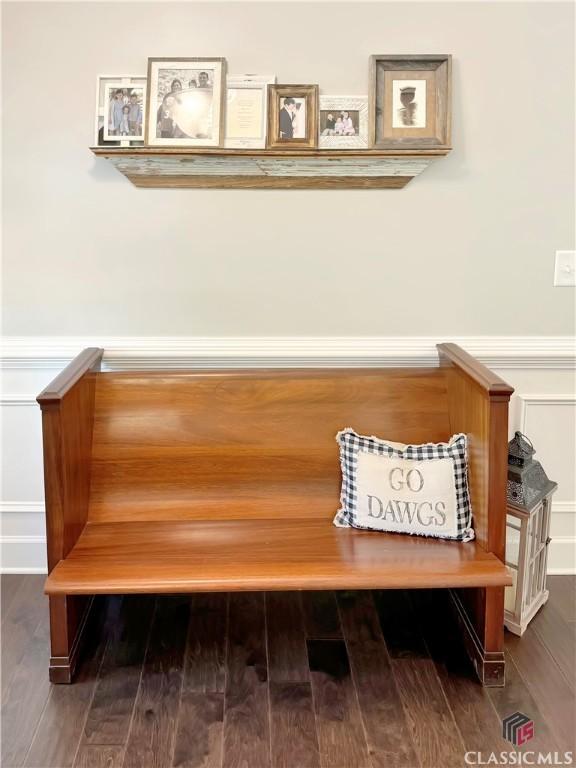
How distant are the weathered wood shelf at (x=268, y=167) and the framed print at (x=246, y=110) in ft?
0.20

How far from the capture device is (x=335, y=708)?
5.92 ft

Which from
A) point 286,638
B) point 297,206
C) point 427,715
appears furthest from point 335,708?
point 297,206

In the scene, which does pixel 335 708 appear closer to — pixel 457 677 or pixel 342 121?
pixel 457 677

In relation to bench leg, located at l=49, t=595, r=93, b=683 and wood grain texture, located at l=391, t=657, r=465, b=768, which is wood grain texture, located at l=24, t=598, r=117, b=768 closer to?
bench leg, located at l=49, t=595, r=93, b=683

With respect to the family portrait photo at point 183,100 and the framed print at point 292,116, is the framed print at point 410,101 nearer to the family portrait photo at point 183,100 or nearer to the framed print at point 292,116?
the framed print at point 292,116

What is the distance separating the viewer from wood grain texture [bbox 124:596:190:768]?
1.66 m

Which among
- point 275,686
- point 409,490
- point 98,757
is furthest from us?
point 409,490

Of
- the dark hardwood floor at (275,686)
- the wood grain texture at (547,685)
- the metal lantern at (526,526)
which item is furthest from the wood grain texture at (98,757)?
the metal lantern at (526,526)

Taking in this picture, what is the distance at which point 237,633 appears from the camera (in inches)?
84.2

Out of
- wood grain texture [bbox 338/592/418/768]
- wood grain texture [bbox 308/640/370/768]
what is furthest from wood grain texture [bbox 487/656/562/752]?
wood grain texture [bbox 308/640/370/768]

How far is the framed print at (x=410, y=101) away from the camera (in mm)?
Result: 2234

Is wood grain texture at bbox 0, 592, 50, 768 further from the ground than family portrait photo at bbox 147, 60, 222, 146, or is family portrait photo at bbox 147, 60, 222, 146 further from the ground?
family portrait photo at bbox 147, 60, 222, 146

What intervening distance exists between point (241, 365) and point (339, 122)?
2.83 feet

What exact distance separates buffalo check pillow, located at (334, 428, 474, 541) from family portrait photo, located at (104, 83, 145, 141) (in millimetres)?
1230
